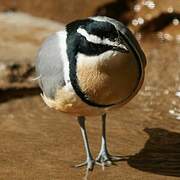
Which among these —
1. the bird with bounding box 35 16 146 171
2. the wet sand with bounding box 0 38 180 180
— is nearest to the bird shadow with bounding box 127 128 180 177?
the wet sand with bounding box 0 38 180 180

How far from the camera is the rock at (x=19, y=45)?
14.6ft

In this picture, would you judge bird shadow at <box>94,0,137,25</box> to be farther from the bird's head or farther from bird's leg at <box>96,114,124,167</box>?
the bird's head

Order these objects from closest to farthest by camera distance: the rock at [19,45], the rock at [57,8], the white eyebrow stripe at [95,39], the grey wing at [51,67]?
the white eyebrow stripe at [95,39]
the grey wing at [51,67]
the rock at [19,45]
the rock at [57,8]

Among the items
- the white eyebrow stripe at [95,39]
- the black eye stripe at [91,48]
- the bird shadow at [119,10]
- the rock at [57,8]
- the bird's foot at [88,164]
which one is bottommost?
the rock at [57,8]

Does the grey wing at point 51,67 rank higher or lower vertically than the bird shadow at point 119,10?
higher

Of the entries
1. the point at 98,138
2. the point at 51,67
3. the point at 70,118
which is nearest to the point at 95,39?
the point at 51,67

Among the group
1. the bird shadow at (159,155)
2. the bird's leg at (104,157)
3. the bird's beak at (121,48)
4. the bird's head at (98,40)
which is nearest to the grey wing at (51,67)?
the bird's head at (98,40)

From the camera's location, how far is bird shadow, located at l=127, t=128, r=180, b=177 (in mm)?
3305

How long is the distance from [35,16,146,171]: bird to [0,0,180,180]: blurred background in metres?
0.42

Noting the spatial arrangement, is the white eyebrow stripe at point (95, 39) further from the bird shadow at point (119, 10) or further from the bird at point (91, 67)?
the bird shadow at point (119, 10)

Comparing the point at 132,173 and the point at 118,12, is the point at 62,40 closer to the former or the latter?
the point at 132,173

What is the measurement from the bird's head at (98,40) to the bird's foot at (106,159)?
0.72m

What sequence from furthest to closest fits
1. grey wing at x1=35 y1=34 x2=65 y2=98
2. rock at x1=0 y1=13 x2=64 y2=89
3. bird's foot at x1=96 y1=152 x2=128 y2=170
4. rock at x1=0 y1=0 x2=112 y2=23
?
1. rock at x1=0 y1=0 x2=112 y2=23
2. rock at x1=0 y1=13 x2=64 y2=89
3. bird's foot at x1=96 y1=152 x2=128 y2=170
4. grey wing at x1=35 y1=34 x2=65 y2=98

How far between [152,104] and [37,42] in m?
1.12
